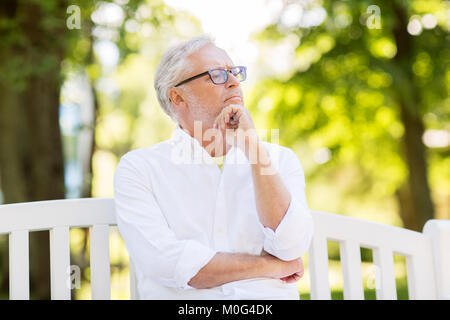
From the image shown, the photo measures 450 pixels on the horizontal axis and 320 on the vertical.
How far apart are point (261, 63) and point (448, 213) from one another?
1458 centimetres

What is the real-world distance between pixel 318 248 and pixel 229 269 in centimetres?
54

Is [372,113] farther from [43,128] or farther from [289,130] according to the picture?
[43,128]

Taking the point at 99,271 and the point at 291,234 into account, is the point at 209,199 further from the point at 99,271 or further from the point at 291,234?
the point at 99,271

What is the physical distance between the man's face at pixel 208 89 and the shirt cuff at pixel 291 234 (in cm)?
59

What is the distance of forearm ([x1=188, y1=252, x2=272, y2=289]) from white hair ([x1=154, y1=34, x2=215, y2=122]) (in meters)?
0.90

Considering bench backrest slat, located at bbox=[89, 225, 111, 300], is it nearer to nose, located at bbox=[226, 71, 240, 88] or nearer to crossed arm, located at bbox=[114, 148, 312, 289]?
crossed arm, located at bbox=[114, 148, 312, 289]

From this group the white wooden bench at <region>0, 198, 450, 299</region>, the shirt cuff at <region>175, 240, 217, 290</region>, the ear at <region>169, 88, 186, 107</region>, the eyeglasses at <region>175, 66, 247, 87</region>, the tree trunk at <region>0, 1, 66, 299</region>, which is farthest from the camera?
the tree trunk at <region>0, 1, 66, 299</region>

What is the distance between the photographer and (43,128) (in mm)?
7324

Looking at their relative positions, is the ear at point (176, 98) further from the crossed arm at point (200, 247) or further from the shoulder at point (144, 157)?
the crossed arm at point (200, 247)

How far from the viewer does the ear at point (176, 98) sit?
8.63 ft

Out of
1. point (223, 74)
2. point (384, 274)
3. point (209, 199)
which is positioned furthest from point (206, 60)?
point (384, 274)

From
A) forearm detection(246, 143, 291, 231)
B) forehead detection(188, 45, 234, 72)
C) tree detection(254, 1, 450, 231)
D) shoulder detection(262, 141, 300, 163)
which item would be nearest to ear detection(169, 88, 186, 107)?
forehead detection(188, 45, 234, 72)

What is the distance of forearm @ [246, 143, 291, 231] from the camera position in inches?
86.7
